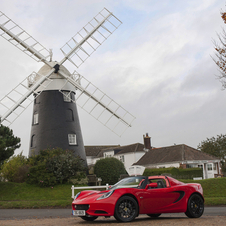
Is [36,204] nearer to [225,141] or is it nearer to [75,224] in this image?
[75,224]

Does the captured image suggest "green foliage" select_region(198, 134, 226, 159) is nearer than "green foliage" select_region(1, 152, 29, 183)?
No

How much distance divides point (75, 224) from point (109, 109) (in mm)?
18396

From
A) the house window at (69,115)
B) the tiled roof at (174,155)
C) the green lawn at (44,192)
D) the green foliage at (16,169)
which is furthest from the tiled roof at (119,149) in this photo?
the green lawn at (44,192)

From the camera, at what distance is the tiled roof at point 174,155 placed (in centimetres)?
3971

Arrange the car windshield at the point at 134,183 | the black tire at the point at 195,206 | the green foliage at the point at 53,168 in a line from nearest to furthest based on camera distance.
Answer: the car windshield at the point at 134,183, the black tire at the point at 195,206, the green foliage at the point at 53,168

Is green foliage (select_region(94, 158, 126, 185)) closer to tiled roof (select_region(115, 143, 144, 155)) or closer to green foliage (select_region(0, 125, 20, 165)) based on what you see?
green foliage (select_region(0, 125, 20, 165))

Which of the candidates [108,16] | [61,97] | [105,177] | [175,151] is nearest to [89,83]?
[61,97]

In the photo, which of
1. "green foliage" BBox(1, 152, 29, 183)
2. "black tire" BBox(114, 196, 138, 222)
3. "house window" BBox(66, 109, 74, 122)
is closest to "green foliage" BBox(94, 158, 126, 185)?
"house window" BBox(66, 109, 74, 122)

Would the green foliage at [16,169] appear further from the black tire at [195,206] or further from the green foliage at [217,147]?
the green foliage at [217,147]

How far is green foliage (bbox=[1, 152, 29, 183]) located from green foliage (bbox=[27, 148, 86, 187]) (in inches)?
34.7

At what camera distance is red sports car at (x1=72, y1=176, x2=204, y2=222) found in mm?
8086

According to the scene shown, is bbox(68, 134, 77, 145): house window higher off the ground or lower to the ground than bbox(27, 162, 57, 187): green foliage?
higher

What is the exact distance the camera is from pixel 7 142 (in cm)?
2327

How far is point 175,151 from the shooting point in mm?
41938
